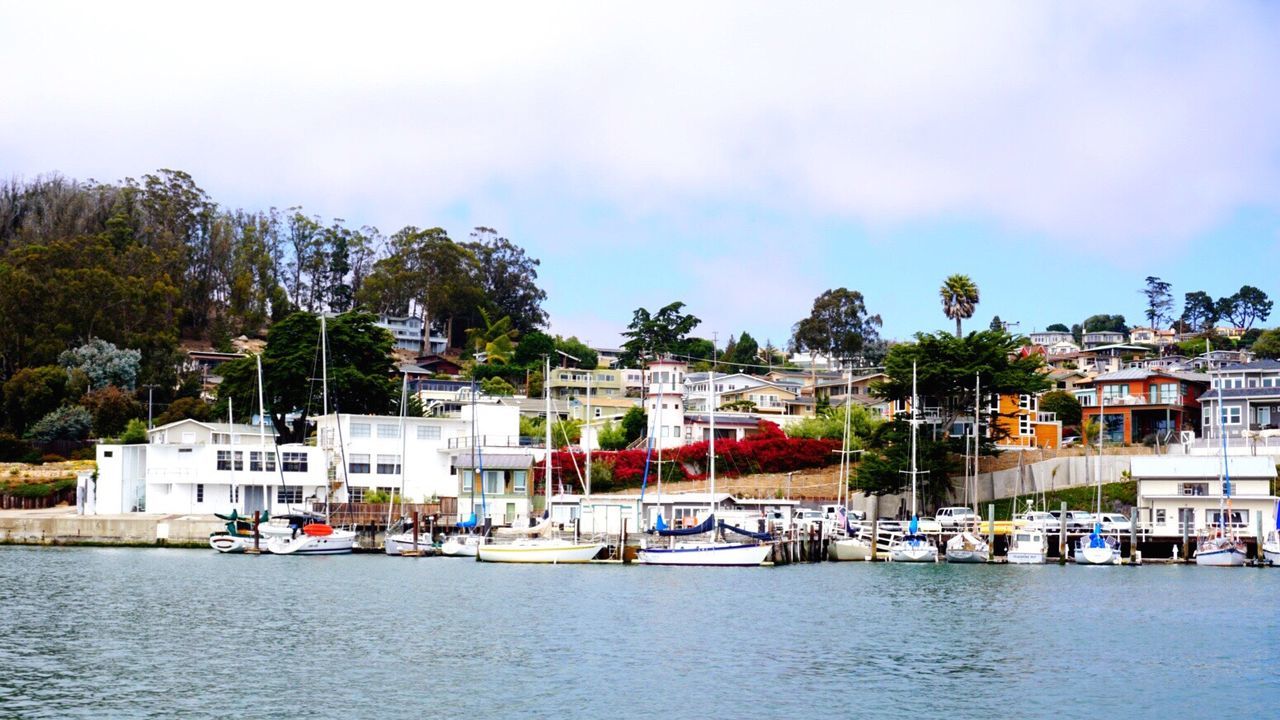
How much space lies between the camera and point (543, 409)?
114000mm

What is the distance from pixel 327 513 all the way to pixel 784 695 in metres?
47.4

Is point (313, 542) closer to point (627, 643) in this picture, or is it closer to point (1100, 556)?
point (627, 643)

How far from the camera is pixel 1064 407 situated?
4114 inches

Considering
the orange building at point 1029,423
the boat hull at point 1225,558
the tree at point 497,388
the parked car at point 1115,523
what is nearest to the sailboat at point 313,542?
the parked car at point 1115,523

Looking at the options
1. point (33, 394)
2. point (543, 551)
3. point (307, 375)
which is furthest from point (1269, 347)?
point (33, 394)

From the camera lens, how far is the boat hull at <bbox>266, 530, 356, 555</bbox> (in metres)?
72.5

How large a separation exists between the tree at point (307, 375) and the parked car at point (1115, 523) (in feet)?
147

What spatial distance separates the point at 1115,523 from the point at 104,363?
69120 millimetres

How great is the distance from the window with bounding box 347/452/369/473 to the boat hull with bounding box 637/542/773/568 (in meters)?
23.7

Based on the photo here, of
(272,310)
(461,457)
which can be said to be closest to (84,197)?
(272,310)

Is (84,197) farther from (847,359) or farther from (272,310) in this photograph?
(847,359)

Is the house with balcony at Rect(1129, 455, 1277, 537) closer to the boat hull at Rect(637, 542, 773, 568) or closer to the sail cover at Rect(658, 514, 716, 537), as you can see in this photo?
the boat hull at Rect(637, 542, 773, 568)

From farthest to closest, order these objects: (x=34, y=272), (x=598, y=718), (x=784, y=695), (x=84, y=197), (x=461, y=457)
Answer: (x=84, y=197) → (x=34, y=272) → (x=461, y=457) → (x=784, y=695) → (x=598, y=718)

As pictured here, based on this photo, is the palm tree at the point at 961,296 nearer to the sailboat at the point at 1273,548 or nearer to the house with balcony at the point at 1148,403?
the house with balcony at the point at 1148,403
